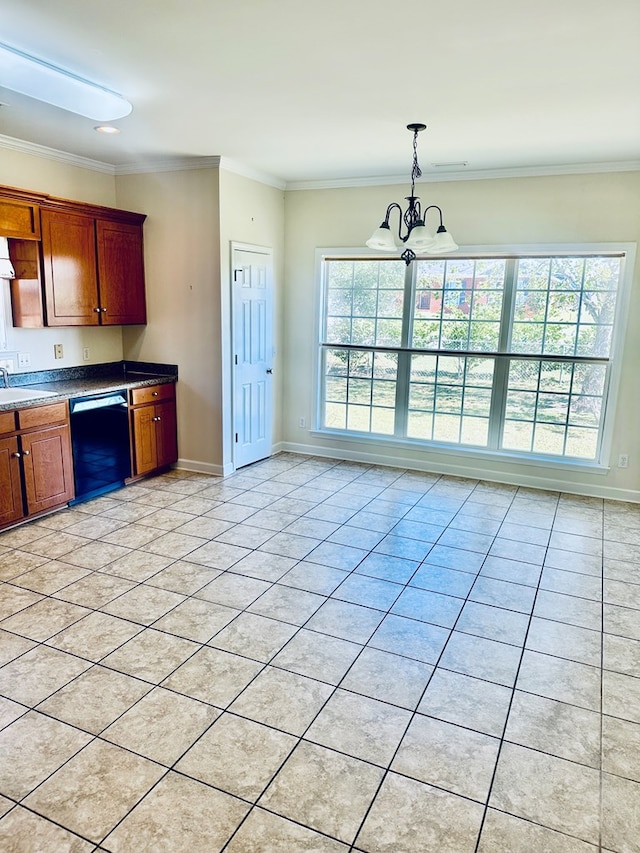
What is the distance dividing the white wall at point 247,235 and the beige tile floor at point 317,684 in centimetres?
144

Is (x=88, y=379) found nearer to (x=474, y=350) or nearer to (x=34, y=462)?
(x=34, y=462)

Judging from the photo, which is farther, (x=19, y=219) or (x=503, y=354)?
(x=503, y=354)

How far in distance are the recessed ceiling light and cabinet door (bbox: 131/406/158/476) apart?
233cm

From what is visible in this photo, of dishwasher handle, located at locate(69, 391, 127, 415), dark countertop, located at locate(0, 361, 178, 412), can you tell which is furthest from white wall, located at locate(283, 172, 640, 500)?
dishwasher handle, located at locate(69, 391, 127, 415)

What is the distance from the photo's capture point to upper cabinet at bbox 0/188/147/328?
165 inches

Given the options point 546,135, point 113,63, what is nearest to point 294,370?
point 546,135

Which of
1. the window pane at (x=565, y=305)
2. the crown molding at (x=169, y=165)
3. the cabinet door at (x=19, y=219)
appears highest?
the crown molding at (x=169, y=165)

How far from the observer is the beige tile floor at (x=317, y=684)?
176 centimetres

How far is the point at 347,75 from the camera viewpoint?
281cm

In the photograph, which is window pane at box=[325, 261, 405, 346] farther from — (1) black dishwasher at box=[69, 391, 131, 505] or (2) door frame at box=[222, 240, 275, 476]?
(1) black dishwasher at box=[69, 391, 131, 505]

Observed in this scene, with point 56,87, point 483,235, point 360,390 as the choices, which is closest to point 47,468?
point 56,87

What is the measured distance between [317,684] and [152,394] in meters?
3.22

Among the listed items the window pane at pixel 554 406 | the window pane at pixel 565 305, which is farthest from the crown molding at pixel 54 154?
the window pane at pixel 554 406

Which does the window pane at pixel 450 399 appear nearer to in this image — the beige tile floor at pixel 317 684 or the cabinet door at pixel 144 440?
the beige tile floor at pixel 317 684
